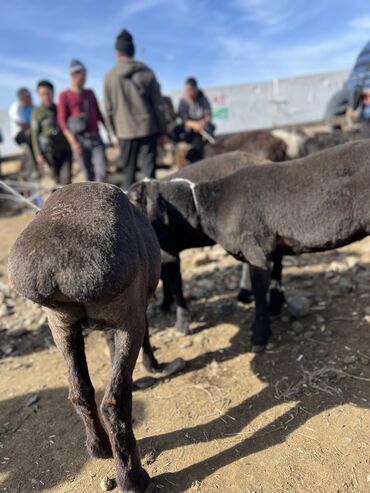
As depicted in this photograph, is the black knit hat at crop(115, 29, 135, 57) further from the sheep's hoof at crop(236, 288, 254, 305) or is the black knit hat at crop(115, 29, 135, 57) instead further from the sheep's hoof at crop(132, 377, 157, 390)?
the sheep's hoof at crop(132, 377, 157, 390)

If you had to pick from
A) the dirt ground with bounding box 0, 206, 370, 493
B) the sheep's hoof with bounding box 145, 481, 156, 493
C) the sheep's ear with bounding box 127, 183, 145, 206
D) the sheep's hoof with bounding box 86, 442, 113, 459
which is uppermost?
the sheep's ear with bounding box 127, 183, 145, 206

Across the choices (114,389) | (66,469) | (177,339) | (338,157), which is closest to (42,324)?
(177,339)

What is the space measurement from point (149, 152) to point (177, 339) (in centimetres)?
329

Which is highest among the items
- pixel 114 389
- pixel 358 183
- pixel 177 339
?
pixel 358 183

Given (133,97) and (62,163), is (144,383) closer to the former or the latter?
(133,97)

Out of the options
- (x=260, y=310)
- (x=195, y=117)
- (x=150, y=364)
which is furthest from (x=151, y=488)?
(x=195, y=117)

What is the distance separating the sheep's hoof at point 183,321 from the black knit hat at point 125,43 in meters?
3.99

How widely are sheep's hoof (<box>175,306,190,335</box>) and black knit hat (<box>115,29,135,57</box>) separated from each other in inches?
157

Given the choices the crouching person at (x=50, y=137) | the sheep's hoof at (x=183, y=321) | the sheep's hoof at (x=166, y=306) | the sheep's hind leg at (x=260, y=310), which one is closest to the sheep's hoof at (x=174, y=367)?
the sheep's hoof at (x=183, y=321)

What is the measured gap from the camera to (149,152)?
6.25 metres

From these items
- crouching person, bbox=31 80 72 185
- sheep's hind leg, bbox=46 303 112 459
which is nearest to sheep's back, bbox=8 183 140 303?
sheep's hind leg, bbox=46 303 112 459

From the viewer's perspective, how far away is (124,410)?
2.17 meters

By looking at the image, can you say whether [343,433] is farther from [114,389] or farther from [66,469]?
[66,469]

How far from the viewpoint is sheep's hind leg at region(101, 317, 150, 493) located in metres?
2.12
